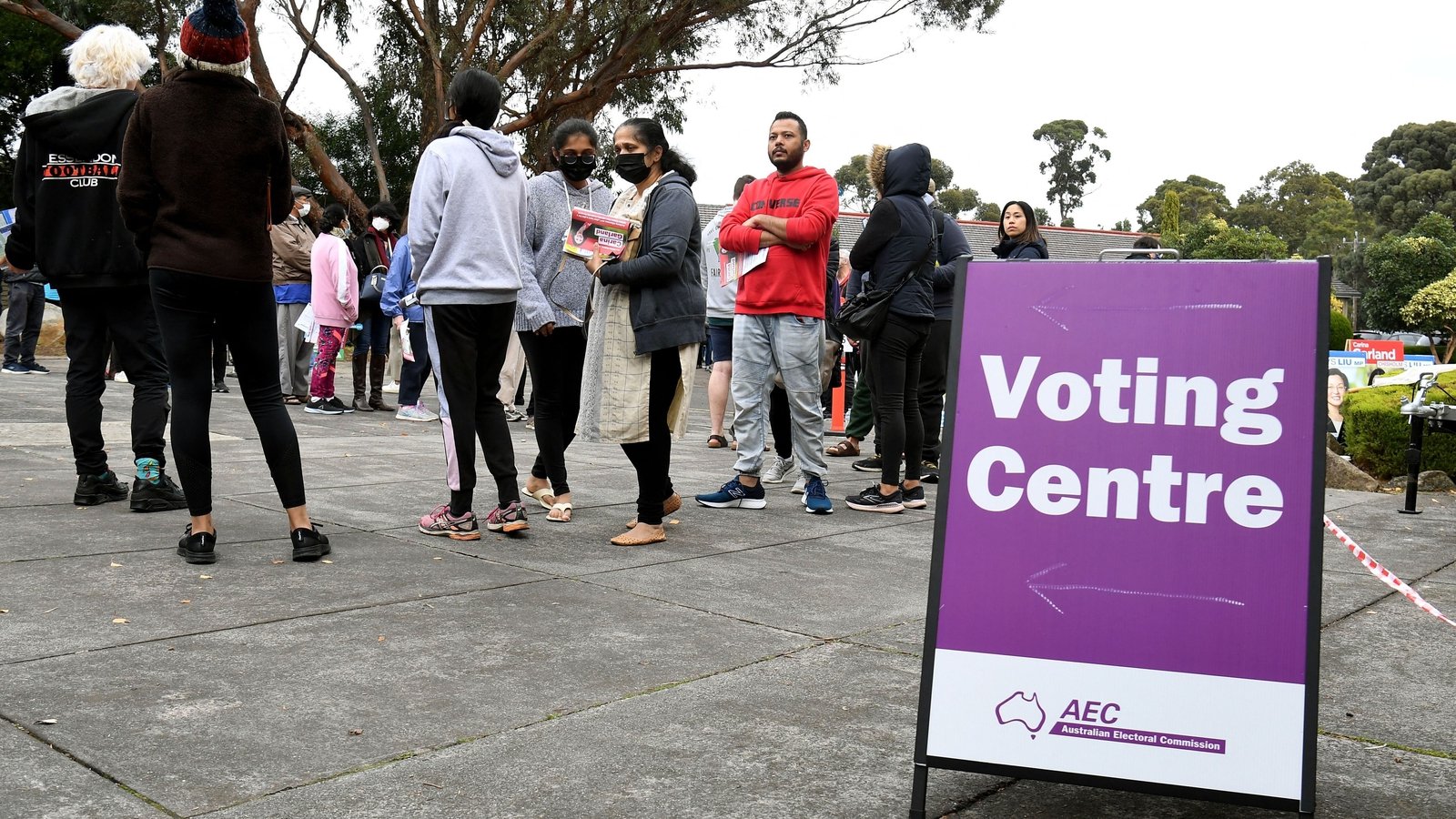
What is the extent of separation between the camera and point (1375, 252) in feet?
177

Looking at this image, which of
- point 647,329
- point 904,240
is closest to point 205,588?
point 647,329

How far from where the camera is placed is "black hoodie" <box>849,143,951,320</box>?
250 inches

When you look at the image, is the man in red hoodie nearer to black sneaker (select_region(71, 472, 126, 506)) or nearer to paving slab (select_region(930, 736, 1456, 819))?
black sneaker (select_region(71, 472, 126, 506))

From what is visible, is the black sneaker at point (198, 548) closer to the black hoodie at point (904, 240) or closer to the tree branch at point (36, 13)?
the black hoodie at point (904, 240)

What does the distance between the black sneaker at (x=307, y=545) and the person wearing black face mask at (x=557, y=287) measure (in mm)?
1292

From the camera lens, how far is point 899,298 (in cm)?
636

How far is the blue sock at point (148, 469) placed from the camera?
541 cm

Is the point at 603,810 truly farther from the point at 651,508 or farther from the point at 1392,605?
the point at 1392,605

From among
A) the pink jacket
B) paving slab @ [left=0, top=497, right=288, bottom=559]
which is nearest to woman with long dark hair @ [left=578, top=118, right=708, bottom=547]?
paving slab @ [left=0, top=497, right=288, bottom=559]

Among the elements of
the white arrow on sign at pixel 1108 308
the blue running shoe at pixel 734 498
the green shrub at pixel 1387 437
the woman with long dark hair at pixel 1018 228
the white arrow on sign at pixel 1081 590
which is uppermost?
the woman with long dark hair at pixel 1018 228

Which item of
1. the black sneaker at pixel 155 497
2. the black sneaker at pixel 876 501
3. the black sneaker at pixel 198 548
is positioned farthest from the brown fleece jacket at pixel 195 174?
the black sneaker at pixel 876 501

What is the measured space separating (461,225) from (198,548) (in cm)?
158

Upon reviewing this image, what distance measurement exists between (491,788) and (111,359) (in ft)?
38.0

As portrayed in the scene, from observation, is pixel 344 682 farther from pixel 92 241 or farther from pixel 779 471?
pixel 779 471
